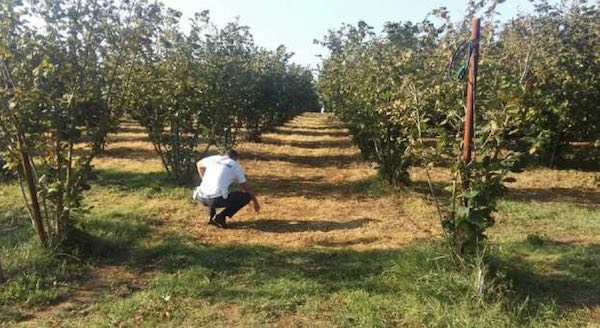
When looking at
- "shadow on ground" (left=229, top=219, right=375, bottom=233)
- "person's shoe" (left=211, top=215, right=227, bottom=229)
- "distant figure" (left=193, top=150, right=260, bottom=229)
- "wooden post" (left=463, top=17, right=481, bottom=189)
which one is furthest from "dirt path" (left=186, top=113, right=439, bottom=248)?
"wooden post" (left=463, top=17, right=481, bottom=189)

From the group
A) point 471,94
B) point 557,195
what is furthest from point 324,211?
point 557,195

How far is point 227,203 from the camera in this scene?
7598 millimetres

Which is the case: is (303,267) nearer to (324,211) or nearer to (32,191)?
(324,211)

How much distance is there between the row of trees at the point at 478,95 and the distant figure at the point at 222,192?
2285mm

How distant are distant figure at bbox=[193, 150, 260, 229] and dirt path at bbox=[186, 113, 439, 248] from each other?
21 cm

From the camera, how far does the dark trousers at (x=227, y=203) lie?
24.8 feet

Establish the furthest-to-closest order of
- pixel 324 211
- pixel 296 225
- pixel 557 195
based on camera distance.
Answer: pixel 557 195, pixel 324 211, pixel 296 225

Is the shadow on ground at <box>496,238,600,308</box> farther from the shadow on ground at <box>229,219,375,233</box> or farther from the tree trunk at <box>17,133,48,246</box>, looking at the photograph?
the tree trunk at <box>17,133,48,246</box>

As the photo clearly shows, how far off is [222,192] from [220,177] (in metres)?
0.21

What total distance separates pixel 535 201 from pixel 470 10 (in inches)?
176

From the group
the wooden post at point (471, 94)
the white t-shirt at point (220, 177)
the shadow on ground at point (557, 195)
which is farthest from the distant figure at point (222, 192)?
the shadow on ground at point (557, 195)

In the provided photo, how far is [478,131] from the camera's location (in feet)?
16.3

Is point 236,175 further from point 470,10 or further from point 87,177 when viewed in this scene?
point 470,10

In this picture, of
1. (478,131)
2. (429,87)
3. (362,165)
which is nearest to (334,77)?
(362,165)
